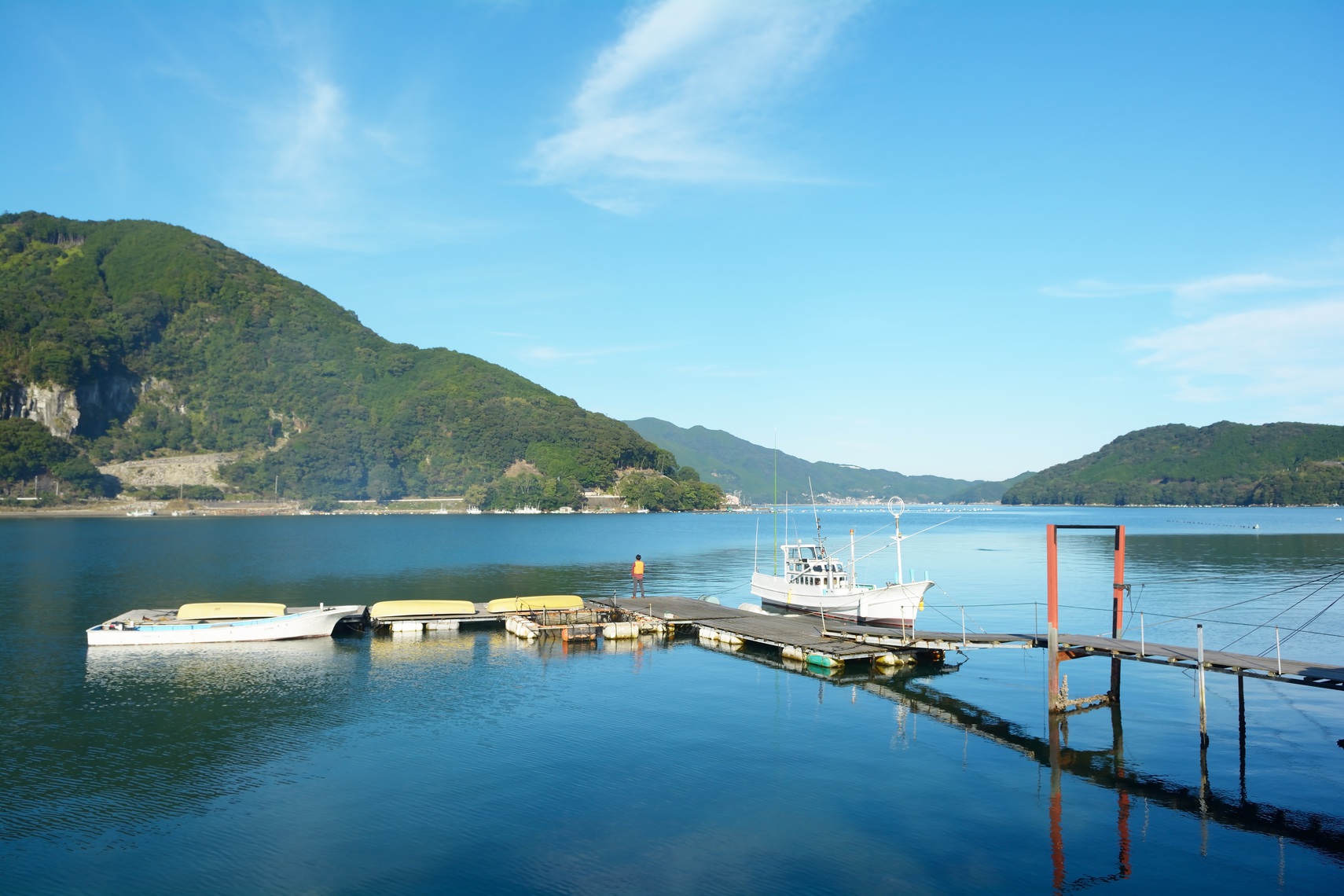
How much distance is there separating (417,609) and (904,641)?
28046 millimetres

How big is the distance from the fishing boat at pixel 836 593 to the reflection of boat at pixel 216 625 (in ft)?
93.2

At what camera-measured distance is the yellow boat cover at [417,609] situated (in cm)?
4806

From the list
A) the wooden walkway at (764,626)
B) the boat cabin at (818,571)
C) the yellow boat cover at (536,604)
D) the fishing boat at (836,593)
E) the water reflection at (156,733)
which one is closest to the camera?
the water reflection at (156,733)

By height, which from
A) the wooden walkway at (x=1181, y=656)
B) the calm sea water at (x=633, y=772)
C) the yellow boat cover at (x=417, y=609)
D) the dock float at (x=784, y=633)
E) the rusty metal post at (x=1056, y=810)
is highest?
the wooden walkway at (x=1181, y=656)

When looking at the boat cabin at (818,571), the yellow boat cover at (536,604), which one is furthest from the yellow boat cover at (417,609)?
the boat cabin at (818,571)

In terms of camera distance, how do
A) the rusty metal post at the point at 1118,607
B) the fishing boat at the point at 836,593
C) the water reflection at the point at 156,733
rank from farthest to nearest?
1. the fishing boat at the point at 836,593
2. the rusty metal post at the point at 1118,607
3. the water reflection at the point at 156,733

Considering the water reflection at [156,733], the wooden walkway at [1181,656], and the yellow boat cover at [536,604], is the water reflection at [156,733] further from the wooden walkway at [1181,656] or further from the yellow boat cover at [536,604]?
the wooden walkway at [1181,656]

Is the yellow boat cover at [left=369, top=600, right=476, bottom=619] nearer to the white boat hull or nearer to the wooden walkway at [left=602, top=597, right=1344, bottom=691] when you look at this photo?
the wooden walkway at [left=602, top=597, right=1344, bottom=691]

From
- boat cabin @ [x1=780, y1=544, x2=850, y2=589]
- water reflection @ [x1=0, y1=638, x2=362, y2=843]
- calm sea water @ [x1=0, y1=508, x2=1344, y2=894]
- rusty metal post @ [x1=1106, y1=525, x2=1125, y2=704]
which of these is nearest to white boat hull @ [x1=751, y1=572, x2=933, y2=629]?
boat cabin @ [x1=780, y1=544, x2=850, y2=589]

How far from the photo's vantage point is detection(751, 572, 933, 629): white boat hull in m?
44.7

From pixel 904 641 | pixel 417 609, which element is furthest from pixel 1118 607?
pixel 417 609

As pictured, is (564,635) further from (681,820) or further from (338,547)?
(338,547)

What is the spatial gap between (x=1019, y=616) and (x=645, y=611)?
2471cm

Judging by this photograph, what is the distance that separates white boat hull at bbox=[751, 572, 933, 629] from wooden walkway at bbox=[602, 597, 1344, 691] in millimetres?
2294
